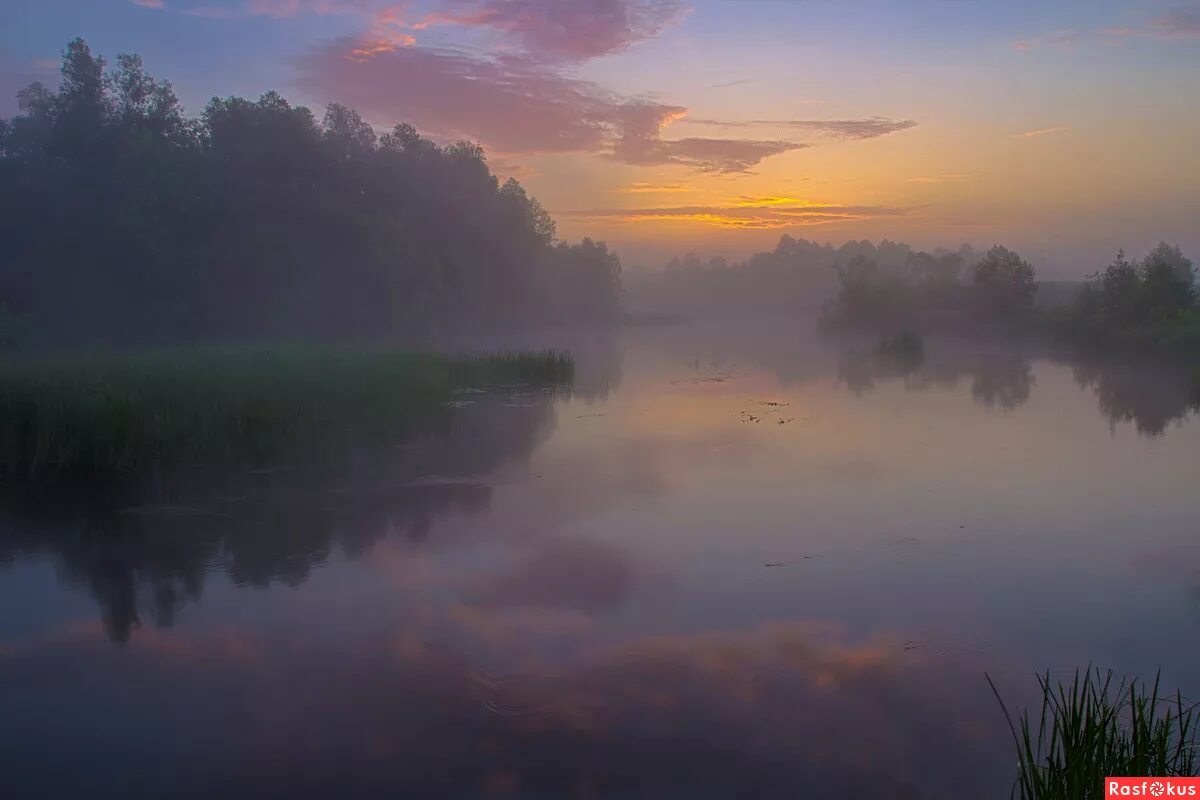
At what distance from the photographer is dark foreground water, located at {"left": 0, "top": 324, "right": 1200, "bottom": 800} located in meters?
4.11

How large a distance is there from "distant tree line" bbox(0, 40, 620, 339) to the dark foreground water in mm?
17059

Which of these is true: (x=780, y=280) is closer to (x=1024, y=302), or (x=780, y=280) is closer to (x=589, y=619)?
(x=1024, y=302)

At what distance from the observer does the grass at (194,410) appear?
31.5ft

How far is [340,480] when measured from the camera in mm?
9969

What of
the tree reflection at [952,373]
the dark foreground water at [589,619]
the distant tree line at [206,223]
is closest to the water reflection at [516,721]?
the dark foreground water at [589,619]

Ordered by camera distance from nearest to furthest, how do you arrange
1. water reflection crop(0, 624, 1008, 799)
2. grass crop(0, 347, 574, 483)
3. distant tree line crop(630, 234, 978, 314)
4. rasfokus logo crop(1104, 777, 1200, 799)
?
rasfokus logo crop(1104, 777, 1200, 799) → water reflection crop(0, 624, 1008, 799) → grass crop(0, 347, 574, 483) → distant tree line crop(630, 234, 978, 314)

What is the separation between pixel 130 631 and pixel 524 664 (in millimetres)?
2906

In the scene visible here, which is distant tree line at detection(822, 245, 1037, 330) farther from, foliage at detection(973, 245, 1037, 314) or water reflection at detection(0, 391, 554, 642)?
water reflection at detection(0, 391, 554, 642)

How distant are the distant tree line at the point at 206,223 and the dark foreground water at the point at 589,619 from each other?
1706cm

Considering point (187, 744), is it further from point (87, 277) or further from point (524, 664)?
point (87, 277)

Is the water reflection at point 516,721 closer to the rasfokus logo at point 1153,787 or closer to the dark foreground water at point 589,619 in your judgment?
the dark foreground water at point 589,619

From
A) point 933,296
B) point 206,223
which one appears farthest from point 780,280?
point 206,223

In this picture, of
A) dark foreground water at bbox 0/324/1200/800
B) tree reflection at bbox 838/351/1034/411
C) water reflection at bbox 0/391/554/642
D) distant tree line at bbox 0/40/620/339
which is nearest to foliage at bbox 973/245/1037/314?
tree reflection at bbox 838/351/1034/411

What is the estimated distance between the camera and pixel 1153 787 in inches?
114
